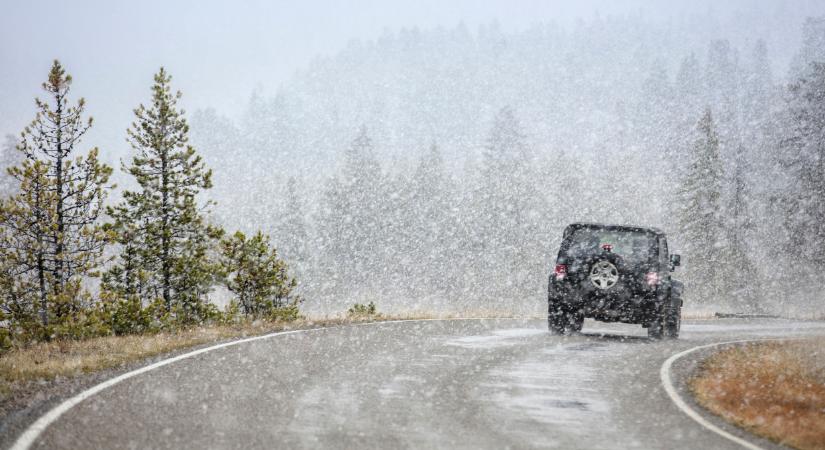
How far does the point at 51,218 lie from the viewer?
683 inches

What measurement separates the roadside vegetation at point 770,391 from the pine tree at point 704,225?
29164mm

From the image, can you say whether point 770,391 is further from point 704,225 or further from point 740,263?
point 740,263

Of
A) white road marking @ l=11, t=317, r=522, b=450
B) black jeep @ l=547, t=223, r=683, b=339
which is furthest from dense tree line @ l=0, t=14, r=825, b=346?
black jeep @ l=547, t=223, r=683, b=339

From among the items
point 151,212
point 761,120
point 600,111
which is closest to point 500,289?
point 151,212

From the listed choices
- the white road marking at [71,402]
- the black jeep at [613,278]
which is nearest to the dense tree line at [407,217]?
the white road marking at [71,402]

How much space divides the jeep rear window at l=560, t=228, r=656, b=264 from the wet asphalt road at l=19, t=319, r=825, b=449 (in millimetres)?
2121

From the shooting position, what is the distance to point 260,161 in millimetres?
145500

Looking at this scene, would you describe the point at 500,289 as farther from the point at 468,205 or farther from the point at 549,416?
the point at 549,416

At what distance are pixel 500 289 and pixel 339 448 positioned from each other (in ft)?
149

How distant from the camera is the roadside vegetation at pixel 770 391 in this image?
7570 millimetres

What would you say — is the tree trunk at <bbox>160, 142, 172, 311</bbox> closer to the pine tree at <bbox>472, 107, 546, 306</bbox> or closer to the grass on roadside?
the grass on roadside

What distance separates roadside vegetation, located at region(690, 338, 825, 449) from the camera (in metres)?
7.57

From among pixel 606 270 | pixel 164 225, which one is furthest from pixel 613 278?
pixel 164 225

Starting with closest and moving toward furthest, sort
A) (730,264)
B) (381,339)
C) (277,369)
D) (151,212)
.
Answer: (277,369)
(381,339)
(151,212)
(730,264)
